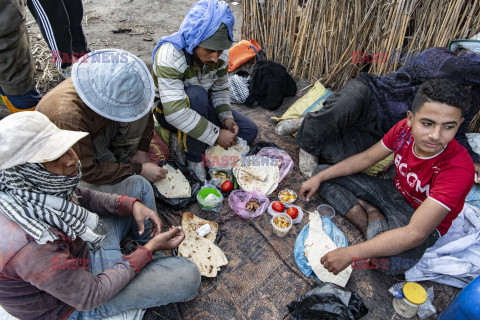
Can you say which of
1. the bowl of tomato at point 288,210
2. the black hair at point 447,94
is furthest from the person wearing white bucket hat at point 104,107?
the black hair at point 447,94

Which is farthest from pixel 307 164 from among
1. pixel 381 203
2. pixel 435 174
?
pixel 435 174

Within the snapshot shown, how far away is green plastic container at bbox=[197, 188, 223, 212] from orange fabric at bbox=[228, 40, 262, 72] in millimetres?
2393

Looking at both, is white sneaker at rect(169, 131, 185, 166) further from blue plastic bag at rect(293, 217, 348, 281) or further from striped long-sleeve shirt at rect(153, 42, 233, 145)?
blue plastic bag at rect(293, 217, 348, 281)

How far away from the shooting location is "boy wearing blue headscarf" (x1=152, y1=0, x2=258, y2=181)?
93.8 inches

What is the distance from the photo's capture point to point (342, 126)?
9.18ft

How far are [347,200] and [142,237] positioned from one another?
1754 mm

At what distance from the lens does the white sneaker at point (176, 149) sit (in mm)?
3003

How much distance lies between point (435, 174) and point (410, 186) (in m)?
0.30

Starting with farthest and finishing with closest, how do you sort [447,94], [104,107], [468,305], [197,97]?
1. [197,97]
2. [104,107]
3. [447,94]
4. [468,305]

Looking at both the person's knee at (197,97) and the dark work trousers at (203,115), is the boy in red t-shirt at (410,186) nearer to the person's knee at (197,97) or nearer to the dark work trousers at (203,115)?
the dark work trousers at (203,115)

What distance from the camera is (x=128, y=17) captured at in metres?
6.50

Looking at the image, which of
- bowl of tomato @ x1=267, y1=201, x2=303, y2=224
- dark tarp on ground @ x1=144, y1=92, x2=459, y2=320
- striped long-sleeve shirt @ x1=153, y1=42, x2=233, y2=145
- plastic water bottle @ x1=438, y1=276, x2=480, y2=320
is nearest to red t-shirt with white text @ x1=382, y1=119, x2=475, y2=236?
plastic water bottle @ x1=438, y1=276, x2=480, y2=320

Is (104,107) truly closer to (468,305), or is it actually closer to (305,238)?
(305,238)

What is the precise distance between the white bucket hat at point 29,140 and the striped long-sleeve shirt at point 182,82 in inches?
48.7
